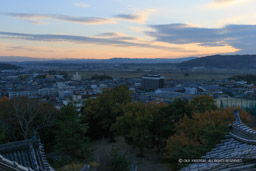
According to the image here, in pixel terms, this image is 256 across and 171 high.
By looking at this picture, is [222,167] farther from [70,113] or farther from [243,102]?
[243,102]

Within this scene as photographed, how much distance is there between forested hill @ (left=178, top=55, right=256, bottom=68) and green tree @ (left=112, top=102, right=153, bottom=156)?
460 feet

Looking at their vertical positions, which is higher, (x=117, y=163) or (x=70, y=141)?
(x=70, y=141)

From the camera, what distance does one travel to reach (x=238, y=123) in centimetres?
494

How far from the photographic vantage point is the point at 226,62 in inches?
6043

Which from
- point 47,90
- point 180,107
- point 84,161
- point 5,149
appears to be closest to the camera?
point 5,149

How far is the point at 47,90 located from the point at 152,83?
2707 cm

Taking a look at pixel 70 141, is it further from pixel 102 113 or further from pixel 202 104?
pixel 202 104

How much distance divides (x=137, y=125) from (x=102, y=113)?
510cm

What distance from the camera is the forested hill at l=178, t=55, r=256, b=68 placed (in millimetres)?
139250

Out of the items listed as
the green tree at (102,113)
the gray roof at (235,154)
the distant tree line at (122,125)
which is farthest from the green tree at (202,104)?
the gray roof at (235,154)

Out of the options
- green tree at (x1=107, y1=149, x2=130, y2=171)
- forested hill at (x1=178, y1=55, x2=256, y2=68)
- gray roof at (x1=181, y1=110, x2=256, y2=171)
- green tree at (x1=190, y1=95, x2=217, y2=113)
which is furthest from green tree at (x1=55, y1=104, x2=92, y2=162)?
Result: forested hill at (x1=178, y1=55, x2=256, y2=68)

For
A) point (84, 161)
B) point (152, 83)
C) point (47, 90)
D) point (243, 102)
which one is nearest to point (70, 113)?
point (84, 161)

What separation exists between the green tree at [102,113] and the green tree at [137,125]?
3100 millimetres

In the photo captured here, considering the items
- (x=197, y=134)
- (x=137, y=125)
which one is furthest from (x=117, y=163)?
(x=197, y=134)
